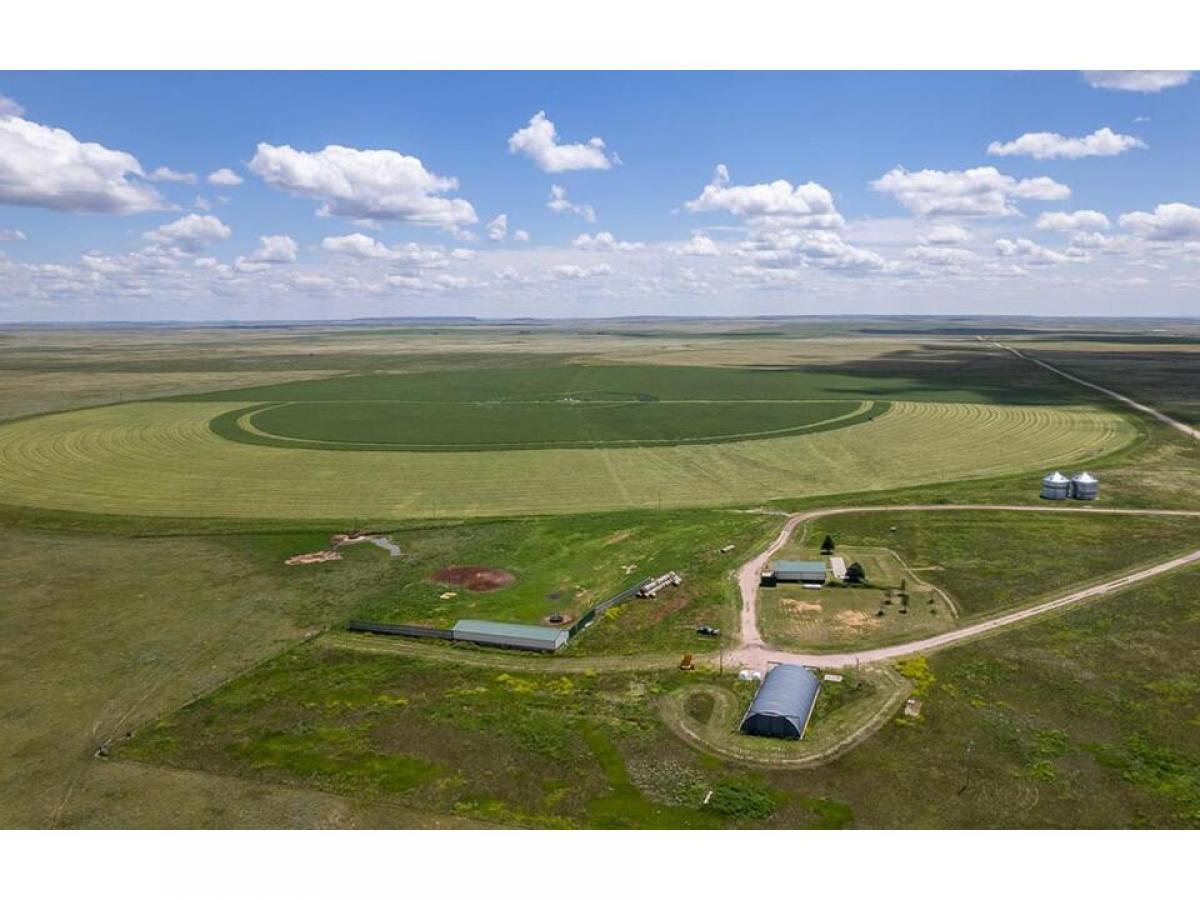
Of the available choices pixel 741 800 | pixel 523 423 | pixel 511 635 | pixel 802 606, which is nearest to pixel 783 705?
pixel 741 800

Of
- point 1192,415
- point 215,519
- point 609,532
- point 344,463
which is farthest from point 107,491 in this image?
point 1192,415

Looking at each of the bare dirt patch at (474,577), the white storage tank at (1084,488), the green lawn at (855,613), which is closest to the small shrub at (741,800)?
the green lawn at (855,613)

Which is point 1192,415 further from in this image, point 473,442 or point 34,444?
point 34,444

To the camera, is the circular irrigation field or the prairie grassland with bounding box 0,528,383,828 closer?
the prairie grassland with bounding box 0,528,383,828

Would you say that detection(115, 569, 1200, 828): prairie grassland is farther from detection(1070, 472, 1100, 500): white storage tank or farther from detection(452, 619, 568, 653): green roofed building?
detection(1070, 472, 1100, 500): white storage tank

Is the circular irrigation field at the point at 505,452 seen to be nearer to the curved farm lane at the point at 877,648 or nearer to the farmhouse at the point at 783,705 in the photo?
the curved farm lane at the point at 877,648

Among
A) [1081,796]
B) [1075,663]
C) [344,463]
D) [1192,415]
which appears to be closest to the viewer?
[1081,796]

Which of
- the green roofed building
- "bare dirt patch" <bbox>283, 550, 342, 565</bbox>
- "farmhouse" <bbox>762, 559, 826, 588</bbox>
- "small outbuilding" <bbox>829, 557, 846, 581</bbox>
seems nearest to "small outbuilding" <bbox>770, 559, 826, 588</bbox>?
"farmhouse" <bbox>762, 559, 826, 588</bbox>
